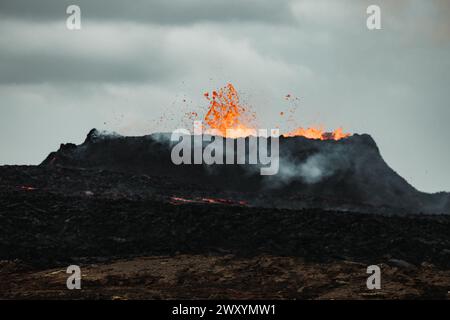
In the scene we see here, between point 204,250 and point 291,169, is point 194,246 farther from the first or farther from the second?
point 291,169

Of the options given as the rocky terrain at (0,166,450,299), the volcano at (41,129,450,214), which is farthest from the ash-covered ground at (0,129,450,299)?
the volcano at (41,129,450,214)

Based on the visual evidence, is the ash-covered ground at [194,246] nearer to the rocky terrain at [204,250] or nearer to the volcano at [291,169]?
the rocky terrain at [204,250]

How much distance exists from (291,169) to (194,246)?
108 ft

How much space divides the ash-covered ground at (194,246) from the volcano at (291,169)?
29.0 ft

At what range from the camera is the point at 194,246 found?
5638cm

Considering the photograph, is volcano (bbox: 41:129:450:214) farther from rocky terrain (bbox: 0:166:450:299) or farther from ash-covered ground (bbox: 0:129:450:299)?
rocky terrain (bbox: 0:166:450:299)

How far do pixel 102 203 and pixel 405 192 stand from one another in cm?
3348

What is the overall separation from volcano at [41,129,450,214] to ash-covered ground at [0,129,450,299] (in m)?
8.83

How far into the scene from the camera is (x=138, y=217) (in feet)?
201

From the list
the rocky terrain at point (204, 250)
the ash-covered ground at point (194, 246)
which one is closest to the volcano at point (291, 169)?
the ash-covered ground at point (194, 246)

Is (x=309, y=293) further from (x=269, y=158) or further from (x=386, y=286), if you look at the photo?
(x=269, y=158)

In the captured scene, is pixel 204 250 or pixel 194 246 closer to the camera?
pixel 204 250

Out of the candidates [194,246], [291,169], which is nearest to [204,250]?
[194,246]

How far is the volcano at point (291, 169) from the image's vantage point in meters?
84.8
